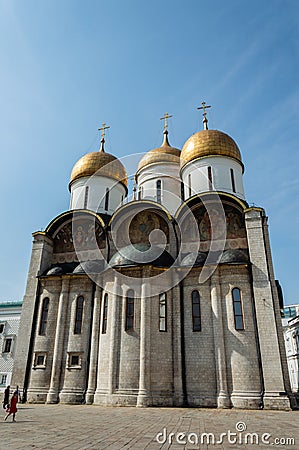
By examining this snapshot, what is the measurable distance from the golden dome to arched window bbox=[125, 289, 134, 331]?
11.2 m

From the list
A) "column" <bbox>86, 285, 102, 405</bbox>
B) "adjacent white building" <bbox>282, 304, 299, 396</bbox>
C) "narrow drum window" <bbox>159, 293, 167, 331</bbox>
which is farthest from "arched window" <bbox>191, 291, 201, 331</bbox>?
"adjacent white building" <bbox>282, 304, 299, 396</bbox>

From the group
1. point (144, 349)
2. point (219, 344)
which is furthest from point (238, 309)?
point (144, 349)

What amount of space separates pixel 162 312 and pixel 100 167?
1083cm

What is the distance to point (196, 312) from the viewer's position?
15.3 metres

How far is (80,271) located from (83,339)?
10.9ft

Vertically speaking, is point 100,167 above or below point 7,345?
above

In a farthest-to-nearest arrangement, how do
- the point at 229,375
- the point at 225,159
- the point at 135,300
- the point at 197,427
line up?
the point at 225,159 → the point at 135,300 → the point at 229,375 → the point at 197,427

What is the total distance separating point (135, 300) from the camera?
1510 cm

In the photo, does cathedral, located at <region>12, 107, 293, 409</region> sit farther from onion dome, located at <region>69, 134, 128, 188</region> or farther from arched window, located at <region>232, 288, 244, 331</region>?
onion dome, located at <region>69, 134, 128, 188</region>

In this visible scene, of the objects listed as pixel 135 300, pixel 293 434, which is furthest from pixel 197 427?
pixel 135 300

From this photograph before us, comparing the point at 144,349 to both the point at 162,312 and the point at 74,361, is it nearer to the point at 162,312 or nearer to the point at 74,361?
the point at 162,312

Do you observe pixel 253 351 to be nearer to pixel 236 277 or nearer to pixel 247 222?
pixel 236 277

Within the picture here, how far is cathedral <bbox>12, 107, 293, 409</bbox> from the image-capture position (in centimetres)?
1381

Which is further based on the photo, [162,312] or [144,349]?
[162,312]
